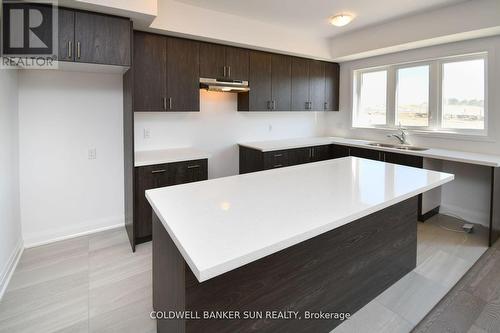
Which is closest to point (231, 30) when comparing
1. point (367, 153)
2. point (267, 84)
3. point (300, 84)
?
point (267, 84)

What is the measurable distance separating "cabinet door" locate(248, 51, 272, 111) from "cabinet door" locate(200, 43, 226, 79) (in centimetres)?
47

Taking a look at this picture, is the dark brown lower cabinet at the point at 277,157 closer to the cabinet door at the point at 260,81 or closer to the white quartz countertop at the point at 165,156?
the cabinet door at the point at 260,81

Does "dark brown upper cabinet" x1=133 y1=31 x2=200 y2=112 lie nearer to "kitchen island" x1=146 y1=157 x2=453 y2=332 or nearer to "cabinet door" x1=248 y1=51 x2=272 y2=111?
"cabinet door" x1=248 y1=51 x2=272 y2=111

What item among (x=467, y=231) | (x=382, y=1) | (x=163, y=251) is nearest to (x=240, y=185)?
(x=163, y=251)

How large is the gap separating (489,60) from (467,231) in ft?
6.80

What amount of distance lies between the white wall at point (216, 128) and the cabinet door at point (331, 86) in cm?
61

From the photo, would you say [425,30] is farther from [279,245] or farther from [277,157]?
[279,245]

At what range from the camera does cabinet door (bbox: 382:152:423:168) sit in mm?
3547

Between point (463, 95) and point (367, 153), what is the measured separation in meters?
1.38

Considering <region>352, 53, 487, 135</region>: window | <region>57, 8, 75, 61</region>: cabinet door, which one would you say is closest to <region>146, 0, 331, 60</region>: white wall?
<region>57, 8, 75, 61</region>: cabinet door

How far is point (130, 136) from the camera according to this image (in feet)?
9.37

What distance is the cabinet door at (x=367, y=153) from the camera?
400 centimetres

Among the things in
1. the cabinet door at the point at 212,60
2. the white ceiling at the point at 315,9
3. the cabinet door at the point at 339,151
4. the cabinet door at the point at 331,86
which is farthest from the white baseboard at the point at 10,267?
the cabinet door at the point at 331,86

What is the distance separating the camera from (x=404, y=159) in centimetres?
371
